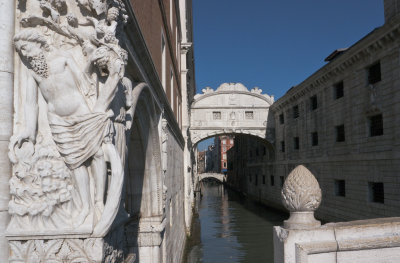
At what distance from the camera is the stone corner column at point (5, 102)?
230cm

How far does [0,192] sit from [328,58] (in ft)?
68.8

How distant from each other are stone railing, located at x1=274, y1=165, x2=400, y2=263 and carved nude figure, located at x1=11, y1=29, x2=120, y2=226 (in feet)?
7.99

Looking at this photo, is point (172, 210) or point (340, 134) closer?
point (172, 210)

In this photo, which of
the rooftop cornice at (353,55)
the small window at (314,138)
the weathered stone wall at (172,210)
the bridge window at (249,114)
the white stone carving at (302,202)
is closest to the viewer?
the white stone carving at (302,202)

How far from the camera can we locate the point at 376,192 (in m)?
12.2

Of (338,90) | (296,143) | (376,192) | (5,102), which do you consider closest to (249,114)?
(296,143)

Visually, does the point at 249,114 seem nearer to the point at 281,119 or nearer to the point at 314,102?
the point at 281,119

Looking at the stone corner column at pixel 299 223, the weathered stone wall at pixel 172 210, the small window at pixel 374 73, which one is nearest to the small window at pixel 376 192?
the small window at pixel 374 73

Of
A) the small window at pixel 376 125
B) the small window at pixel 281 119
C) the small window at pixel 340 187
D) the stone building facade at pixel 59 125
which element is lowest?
the small window at pixel 340 187

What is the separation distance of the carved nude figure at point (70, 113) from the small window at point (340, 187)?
49.4ft

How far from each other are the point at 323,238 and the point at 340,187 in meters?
13.0

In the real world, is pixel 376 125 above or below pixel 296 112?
below

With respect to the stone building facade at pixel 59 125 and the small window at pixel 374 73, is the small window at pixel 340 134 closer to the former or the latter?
the small window at pixel 374 73

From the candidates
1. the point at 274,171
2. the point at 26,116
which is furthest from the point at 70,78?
the point at 274,171
